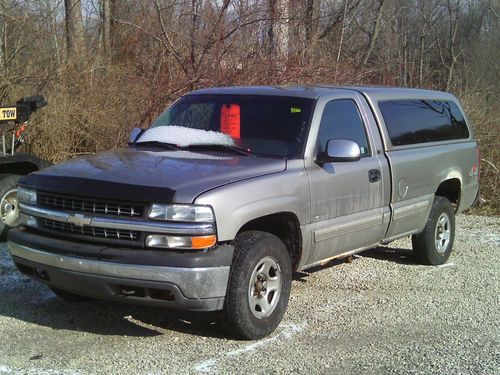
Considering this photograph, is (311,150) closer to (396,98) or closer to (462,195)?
(396,98)

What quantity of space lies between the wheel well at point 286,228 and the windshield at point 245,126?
20.4 inches

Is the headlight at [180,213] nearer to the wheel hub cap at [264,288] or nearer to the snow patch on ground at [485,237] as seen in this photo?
the wheel hub cap at [264,288]

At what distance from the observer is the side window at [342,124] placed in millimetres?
5561

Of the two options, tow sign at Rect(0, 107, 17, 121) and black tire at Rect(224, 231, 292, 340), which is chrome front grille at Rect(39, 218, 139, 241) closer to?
black tire at Rect(224, 231, 292, 340)

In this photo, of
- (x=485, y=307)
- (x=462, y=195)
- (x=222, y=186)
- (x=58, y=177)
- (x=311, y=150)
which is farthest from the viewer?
(x=462, y=195)

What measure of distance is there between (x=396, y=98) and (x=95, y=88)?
767 centimetres

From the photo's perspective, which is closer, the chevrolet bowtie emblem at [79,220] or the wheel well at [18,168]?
the chevrolet bowtie emblem at [79,220]

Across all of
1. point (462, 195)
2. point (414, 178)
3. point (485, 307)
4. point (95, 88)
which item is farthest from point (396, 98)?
point (95, 88)

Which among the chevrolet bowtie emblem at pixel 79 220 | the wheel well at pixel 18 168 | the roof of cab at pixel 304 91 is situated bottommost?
the wheel well at pixel 18 168

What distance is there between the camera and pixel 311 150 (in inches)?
209

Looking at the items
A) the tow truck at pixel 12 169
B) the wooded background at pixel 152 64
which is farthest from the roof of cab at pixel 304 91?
the wooded background at pixel 152 64

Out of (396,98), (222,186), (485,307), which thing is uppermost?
(396,98)

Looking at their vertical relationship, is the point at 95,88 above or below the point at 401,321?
above

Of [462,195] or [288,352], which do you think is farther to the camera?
Answer: [462,195]
